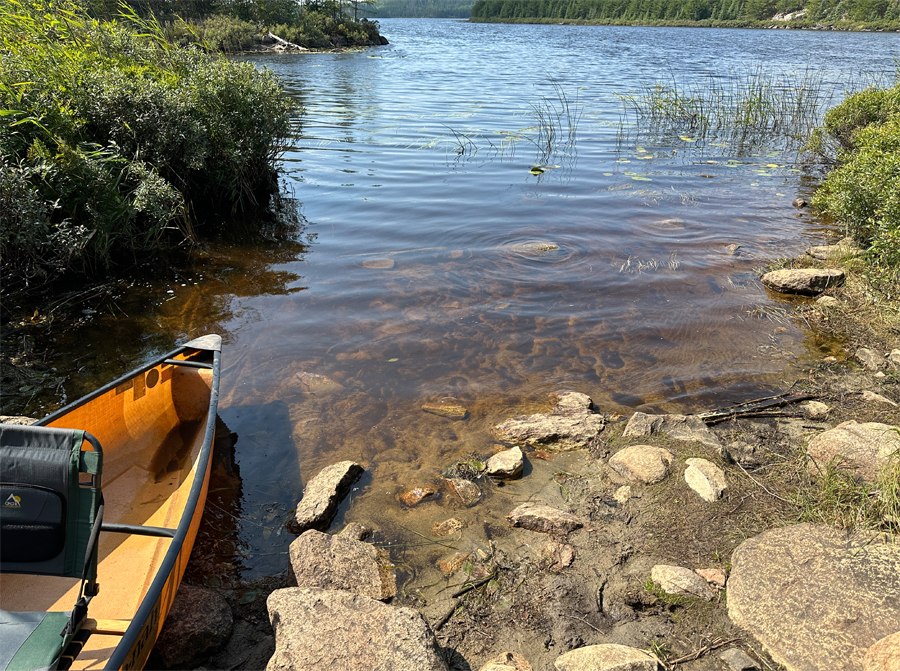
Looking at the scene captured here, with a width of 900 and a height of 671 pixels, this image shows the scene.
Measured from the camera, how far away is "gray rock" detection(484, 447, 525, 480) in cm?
446

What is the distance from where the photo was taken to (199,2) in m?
39.7

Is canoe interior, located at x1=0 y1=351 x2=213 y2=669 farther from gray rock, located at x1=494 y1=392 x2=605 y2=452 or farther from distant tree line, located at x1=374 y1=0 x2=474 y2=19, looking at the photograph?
distant tree line, located at x1=374 y1=0 x2=474 y2=19

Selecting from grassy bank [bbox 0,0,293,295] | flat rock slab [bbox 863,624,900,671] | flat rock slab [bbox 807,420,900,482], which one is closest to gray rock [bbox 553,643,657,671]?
flat rock slab [bbox 863,624,900,671]

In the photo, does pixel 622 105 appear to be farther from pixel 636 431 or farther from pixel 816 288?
pixel 636 431

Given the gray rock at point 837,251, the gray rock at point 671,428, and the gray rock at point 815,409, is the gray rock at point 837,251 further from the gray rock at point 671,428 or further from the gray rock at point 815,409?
the gray rock at point 671,428

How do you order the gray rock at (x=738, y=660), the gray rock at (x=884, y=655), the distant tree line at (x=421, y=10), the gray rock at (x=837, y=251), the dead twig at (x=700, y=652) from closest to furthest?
the gray rock at (x=884, y=655)
the gray rock at (x=738, y=660)
the dead twig at (x=700, y=652)
the gray rock at (x=837, y=251)
the distant tree line at (x=421, y=10)

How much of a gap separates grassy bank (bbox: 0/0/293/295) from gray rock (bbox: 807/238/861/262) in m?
9.11

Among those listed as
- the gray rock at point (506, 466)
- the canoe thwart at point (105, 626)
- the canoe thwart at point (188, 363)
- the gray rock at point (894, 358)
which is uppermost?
the canoe thwart at point (188, 363)

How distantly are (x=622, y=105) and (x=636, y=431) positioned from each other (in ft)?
61.0

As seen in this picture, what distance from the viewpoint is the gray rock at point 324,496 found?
411 cm

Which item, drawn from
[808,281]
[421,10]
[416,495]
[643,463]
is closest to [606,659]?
[643,463]

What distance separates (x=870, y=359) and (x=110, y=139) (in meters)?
9.72

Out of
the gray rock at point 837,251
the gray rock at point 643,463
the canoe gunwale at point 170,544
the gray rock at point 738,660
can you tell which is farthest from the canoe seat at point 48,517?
the gray rock at point 837,251

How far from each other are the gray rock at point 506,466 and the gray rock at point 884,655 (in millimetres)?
2355
